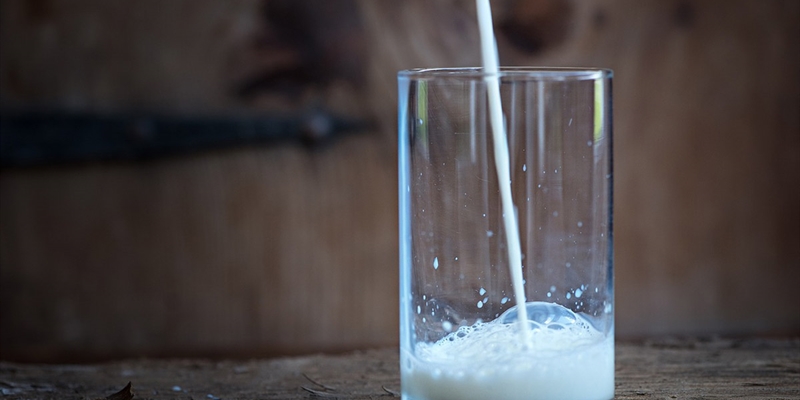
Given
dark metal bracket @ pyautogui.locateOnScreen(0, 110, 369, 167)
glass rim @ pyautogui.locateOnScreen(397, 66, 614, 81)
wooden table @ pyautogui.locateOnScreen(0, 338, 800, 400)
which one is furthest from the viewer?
dark metal bracket @ pyautogui.locateOnScreen(0, 110, 369, 167)

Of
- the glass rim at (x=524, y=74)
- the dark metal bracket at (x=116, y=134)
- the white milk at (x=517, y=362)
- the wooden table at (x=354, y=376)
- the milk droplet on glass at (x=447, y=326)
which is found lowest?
the wooden table at (x=354, y=376)

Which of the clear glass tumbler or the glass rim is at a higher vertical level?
the glass rim

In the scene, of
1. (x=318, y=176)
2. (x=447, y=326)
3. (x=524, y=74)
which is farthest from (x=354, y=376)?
(x=318, y=176)

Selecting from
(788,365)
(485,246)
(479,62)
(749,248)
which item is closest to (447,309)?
(485,246)

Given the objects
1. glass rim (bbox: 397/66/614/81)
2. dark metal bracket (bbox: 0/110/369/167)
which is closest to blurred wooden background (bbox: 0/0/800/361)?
dark metal bracket (bbox: 0/110/369/167)

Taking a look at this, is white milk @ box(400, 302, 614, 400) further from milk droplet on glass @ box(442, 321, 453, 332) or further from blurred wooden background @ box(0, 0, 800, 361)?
blurred wooden background @ box(0, 0, 800, 361)

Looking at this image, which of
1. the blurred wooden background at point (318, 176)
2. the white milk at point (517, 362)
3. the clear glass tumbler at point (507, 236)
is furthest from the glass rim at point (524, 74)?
the blurred wooden background at point (318, 176)

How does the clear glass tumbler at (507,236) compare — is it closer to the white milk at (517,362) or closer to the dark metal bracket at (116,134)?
the white milk at (517,362)
